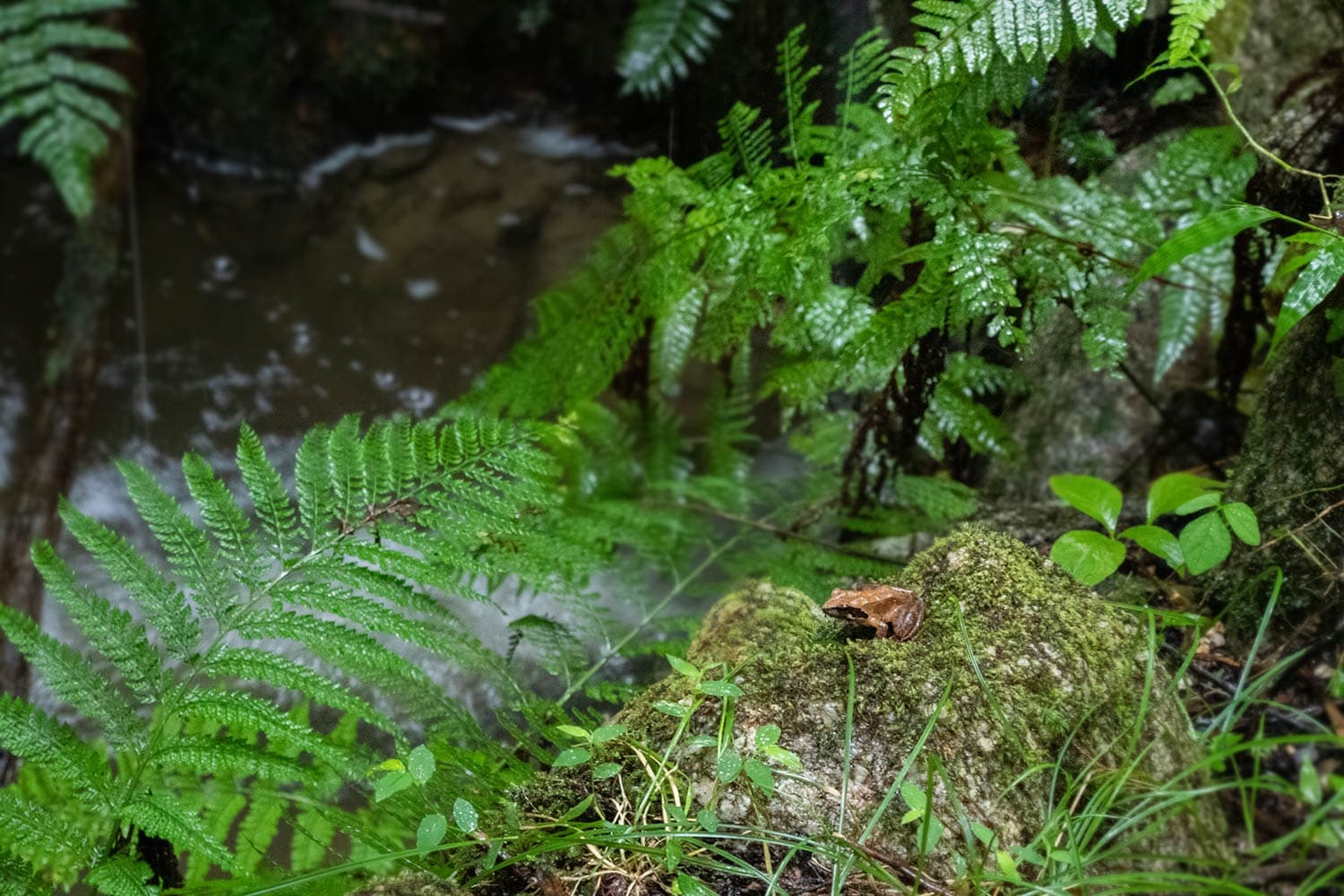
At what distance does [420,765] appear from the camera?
1.28m

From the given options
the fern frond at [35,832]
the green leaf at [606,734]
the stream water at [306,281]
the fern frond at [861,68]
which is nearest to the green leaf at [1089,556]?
the green leaf at [606,734]

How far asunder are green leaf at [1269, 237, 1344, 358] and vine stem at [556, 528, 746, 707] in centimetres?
141

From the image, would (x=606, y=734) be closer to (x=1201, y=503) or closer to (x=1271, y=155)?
(x=1201, y=503)

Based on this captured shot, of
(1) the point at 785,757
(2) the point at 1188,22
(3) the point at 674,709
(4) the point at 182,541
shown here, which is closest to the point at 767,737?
(1) the point at 785,757

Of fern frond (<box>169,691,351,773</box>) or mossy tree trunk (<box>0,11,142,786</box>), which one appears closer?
fern frond (<box>169,691,351,773</box>)

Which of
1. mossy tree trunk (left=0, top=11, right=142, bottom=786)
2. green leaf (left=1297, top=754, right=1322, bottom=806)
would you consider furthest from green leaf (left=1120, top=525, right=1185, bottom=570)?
mossy tree trunk (left=0, top=11, right=142, bottom=786)

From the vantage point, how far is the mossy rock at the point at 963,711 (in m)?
1.26

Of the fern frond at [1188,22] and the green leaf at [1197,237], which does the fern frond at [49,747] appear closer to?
the green leaf at [1197,237]

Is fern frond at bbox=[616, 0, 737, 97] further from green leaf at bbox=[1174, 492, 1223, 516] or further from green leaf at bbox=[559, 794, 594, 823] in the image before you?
green leaf at bbox=[559, 794, 594, 823]

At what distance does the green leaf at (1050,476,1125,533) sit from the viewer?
5.04ft

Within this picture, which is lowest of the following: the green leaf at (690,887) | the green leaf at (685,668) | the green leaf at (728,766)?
the green leaf at (690,887)

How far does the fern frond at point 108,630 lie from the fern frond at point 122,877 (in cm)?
27

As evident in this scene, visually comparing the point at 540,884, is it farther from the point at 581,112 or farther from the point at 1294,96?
the point at 581,112

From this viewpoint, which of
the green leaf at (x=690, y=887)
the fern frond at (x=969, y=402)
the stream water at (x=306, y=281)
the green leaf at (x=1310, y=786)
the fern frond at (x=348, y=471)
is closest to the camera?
the green leaf at (x=1310, y=786)
